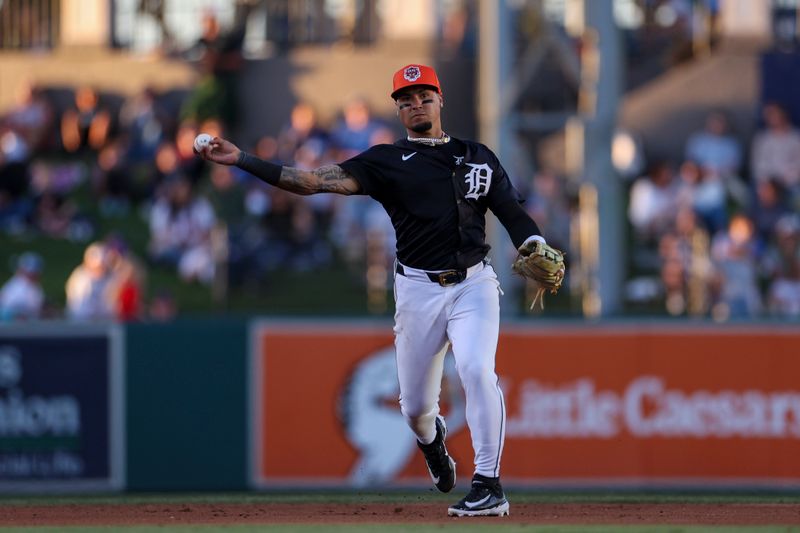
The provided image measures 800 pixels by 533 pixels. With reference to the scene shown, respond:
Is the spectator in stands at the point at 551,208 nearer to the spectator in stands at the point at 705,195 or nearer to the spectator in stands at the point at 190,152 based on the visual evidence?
the spectator in stands at the point at 705,195

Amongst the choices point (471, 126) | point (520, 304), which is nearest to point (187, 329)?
point (520, 304)

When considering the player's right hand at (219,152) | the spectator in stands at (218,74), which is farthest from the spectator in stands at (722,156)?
the player's right hand at (219,152)

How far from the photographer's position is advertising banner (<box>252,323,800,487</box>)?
13938 mm

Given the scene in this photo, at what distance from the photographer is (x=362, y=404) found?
14023 mm

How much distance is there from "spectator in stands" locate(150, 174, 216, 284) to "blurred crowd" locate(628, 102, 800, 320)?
453cm

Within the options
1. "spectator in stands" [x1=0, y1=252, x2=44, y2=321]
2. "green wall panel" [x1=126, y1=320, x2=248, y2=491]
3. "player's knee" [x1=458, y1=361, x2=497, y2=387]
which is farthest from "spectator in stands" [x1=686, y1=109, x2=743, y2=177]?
"player's knee" [x1=458, y1=361, x2=497, y2=387]

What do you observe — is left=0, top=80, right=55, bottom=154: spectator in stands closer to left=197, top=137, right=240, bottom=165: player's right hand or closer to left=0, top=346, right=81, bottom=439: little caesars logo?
left=0, top=346, right=81, bottom=439: little caesars logo

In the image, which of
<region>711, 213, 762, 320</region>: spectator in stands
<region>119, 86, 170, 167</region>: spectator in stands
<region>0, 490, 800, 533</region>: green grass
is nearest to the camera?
<region>0, 490, 800, 533</region>: green grass

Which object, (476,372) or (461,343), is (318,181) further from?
(476,372)

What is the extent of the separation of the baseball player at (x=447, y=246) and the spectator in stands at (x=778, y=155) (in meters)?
10.2

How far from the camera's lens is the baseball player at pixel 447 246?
917cm

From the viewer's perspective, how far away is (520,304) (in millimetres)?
16969

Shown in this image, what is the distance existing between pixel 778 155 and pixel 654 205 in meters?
1.76

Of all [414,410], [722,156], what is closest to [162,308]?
[722,156]
